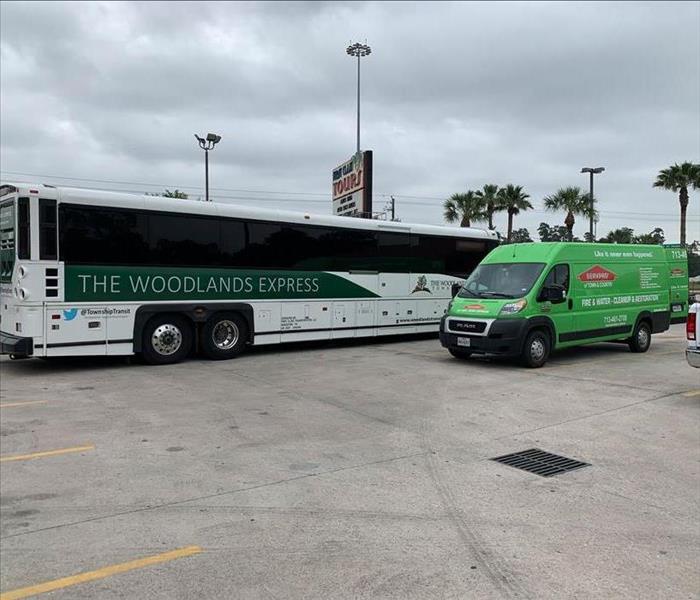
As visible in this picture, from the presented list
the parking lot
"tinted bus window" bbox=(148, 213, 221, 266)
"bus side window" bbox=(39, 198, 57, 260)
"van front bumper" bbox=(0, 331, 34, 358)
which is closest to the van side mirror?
the parking lot

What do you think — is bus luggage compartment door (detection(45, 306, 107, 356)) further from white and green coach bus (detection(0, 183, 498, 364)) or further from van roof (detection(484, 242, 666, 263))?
van roof (detection(484, 242, 666, 263))

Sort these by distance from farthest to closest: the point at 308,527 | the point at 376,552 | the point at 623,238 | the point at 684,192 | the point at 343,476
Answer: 1. the point at 623,238
2. the point at 684,192
3. the point at 343,476
4. the point at 308,527
5. the point at 376,552

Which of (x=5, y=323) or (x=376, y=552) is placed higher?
(x=5, y=323)

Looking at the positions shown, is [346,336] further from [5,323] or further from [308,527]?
[308,527]

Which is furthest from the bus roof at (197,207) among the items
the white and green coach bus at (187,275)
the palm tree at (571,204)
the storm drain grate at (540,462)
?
the palm tree at (571,204)

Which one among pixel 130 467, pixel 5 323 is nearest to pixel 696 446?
→ pixel 130 467

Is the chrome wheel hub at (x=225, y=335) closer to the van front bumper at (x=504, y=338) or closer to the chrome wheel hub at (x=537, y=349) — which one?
the van front bumper at (x=504, y=338)

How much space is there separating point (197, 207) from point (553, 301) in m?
7.27

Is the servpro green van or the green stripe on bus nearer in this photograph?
the green stripe on bus

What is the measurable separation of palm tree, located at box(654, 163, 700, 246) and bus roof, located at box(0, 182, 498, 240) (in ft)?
96.3

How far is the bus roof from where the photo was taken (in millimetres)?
10445

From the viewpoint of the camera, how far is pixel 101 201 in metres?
10.9

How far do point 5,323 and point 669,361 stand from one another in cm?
1288

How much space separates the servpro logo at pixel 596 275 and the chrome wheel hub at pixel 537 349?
1926 mm
